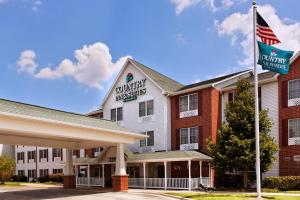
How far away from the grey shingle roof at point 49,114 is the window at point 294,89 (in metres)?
14.7

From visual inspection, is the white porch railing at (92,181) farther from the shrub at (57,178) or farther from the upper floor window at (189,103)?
the upper floor window at (189,103)

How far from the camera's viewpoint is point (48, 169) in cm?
6125

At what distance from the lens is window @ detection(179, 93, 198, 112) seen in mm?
39222

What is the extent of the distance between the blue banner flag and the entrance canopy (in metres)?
13.0

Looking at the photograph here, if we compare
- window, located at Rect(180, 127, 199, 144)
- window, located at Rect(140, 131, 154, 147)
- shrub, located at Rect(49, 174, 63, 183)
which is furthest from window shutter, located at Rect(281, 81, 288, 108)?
shrub, located at Rect(49, 174, 63, 183)

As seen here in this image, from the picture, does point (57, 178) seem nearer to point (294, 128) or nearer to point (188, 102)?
point (188, 102)

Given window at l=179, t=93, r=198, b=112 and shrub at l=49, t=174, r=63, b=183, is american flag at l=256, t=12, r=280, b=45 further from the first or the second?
shrub at l=49, t=174, r=63, b=183

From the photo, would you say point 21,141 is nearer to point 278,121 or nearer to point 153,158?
point 153,158

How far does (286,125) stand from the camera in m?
33.8

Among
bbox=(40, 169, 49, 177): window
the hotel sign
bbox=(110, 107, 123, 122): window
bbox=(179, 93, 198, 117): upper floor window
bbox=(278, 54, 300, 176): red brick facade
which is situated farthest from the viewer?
bbox=(40, 169, 49, 177): window

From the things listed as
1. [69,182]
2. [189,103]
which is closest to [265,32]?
[189,103]

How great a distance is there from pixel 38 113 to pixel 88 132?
4.35m

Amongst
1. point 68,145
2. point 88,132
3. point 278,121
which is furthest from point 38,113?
point 278,121

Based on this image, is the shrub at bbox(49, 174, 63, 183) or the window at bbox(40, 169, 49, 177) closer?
the shrub at bbox(49, 174, 63, 183)
